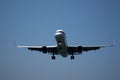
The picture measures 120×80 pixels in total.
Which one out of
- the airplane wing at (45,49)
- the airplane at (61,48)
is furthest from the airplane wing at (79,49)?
the airplane wing at (45,49)

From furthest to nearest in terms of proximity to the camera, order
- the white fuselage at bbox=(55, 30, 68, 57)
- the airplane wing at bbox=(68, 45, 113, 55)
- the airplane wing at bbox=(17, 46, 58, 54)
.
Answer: the airplane wing at bbox=(17, 46, 58, 54) → the airplane wing at bbox=(68, 45, 113, 55) → the white fuselage at bbox=(55, 30, 68, 57)

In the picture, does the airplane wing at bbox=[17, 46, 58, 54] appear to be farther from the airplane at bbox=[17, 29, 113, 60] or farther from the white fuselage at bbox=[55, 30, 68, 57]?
the white fuselage at bbox=[55, 30, 68, 57]

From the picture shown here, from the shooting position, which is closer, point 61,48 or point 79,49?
point 61,48

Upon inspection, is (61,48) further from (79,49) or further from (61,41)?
(79,49)

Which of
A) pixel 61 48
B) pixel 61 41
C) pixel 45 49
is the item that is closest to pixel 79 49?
pixel 61 48

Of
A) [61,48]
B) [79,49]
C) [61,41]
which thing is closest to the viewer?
[61,41]

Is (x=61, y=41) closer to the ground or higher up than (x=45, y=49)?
higher up

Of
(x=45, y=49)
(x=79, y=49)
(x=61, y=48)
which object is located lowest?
(x=79, y=49)

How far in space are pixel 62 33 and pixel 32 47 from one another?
37.9 feet

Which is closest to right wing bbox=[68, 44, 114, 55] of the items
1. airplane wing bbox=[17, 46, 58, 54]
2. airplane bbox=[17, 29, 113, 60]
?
airplane bbox=[17, 29, 113, 60]

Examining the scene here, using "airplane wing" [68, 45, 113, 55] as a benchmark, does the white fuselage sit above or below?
above

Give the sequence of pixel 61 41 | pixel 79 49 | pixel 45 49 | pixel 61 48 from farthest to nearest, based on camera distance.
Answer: pixel 45 49, pixel 79 49, pixel 61 48, pixel 61 41

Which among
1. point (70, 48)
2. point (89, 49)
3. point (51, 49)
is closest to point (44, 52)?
point (51, 49)

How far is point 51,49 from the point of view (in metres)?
56.2
